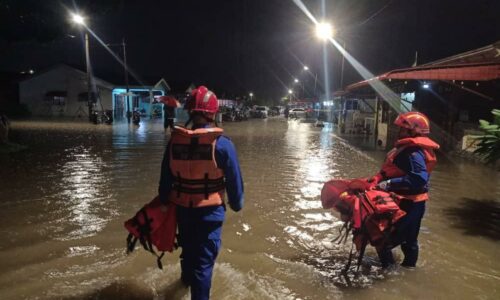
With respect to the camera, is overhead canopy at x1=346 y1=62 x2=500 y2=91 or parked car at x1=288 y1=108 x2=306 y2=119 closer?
overhead canopy at x1=346 y1=62 x2=500 y2=91

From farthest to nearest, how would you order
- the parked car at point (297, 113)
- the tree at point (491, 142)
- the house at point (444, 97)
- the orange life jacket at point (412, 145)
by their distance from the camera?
the parked car at point (297, 113)
the house at point (444, 97)
the tree at point (491, 142)
the orange life jacket at point (412, 145)

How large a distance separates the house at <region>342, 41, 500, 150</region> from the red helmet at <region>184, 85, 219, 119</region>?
8.24 m

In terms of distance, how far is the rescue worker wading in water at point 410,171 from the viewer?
4.26 m

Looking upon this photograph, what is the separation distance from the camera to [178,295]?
4145 millimetres

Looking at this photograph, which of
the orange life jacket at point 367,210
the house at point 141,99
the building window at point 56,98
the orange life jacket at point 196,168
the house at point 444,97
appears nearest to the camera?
the orange life jacket at point 196,168

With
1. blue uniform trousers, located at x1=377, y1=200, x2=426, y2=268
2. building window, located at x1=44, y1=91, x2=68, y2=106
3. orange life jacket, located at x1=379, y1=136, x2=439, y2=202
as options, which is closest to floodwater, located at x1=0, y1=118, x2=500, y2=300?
blue uniform trousers, located at x1=377, y1=200, x2=426, y2=268

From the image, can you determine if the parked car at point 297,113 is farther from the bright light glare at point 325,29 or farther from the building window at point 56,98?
the bright light glare at point 325,29

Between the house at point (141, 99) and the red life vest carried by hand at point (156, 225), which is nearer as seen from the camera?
the red life vest carried by hand at point (156, 225)

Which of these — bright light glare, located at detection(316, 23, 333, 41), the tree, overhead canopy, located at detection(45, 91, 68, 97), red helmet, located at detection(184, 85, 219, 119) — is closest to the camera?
red helmet, located at detection(184, 85, 219, 119)

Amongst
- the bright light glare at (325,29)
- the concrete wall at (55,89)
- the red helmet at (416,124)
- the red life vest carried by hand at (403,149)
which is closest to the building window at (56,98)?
the concrete wall at (55,89)

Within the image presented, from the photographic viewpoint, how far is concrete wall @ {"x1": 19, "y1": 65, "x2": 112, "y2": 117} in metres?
42.4

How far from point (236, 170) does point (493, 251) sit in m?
4.26

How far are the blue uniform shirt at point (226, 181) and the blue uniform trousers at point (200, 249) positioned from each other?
5 cm

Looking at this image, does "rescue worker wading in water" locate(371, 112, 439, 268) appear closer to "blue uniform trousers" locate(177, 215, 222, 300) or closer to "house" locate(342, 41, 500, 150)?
"blue uniform trousers" locate(177, 215, 222, 300)
